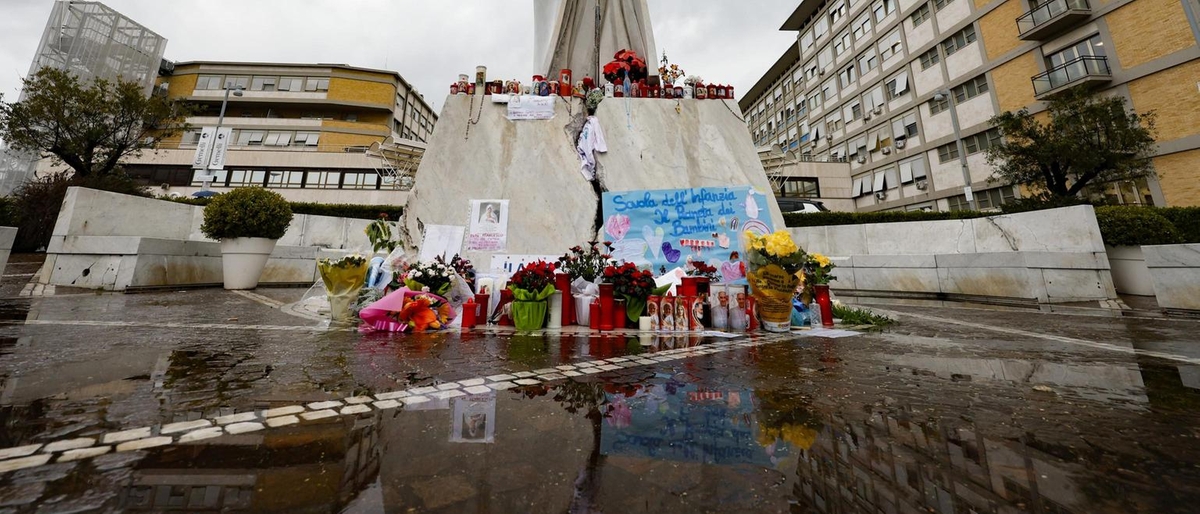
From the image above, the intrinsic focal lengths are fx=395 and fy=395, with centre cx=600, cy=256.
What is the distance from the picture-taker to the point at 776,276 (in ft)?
13.9

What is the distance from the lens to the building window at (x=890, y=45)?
26688 millimetres

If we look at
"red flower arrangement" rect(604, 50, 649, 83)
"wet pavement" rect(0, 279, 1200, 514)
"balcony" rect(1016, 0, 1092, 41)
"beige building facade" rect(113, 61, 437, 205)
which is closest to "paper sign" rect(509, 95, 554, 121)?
"red flower arrangement" rect(604, 50, 649, 83)

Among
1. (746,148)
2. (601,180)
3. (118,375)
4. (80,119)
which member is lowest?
(118,375)

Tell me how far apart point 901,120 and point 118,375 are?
34.6 m

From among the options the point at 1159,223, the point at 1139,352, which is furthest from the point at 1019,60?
the point at 1139,352

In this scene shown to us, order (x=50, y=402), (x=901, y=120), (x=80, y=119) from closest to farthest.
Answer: (x=50, y=402)
(x=80, y=119)
(x=901, y=120)

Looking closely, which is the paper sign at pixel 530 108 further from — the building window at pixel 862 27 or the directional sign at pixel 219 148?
the building window at pixel 862 27

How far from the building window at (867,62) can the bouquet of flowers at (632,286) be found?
3384cm

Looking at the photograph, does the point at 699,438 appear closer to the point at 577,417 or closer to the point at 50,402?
the point at 577,417

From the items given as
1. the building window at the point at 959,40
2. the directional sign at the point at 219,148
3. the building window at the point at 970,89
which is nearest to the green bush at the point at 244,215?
the directional sign at the point at 219,148

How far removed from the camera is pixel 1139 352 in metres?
2.95

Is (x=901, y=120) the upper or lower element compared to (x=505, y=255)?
upper

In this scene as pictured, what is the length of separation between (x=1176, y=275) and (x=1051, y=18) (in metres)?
20.9

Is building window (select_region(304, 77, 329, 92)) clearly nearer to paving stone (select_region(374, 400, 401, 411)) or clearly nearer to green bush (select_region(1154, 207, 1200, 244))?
paving stone (select_region(374, 400, 401, 411))
